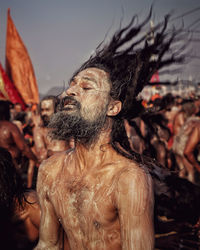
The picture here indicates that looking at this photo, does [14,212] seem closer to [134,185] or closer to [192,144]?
[134,185]

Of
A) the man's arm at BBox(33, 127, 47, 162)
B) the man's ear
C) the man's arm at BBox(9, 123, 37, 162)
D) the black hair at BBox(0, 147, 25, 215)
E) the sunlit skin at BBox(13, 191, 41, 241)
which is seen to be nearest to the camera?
the man's ear

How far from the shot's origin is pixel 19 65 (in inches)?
412

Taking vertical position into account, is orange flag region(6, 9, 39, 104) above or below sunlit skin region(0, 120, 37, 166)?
above

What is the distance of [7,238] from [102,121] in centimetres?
155

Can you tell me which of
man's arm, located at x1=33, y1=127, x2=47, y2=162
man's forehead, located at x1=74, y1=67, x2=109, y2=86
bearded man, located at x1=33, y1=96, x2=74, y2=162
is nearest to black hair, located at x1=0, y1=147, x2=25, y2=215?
man's forehead, located at x1=74, y1=67, x2=109, y2=86

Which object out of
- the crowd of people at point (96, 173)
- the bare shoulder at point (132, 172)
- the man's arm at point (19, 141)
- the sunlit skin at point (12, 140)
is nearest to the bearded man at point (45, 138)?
the man's arm at point (19, 141)

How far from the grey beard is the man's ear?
0.07 m

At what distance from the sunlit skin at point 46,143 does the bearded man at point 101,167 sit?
10.8ft

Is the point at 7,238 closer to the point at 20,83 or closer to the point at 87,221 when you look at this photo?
the point at 87,221

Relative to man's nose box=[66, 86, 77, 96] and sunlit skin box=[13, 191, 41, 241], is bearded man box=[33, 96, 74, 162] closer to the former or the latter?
sunlit skin box=[13, 191, 41, 241]

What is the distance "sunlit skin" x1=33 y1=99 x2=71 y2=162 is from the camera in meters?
5.58

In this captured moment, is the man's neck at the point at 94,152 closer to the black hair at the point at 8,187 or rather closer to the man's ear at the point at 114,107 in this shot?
the man's ear at the point at 114,107

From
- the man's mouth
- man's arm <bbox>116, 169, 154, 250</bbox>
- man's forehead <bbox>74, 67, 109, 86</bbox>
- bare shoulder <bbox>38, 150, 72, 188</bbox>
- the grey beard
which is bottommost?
man's arm <bbox>116, 169, 154, 250</bbox>

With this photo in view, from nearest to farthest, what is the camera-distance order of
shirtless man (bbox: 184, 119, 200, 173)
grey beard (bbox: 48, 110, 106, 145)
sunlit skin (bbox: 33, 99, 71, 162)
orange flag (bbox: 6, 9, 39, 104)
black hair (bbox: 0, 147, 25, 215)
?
grey beard (bbox: 48, 110, 106, 145), black hair (bbox: 0, 147, 25, 215), sunlit skin (bbox: 33, 99, 71, 162), shirtless man (bbox: 184, 119, 200, 173), orange flag (bbox: 6, 9, 39, 104)
